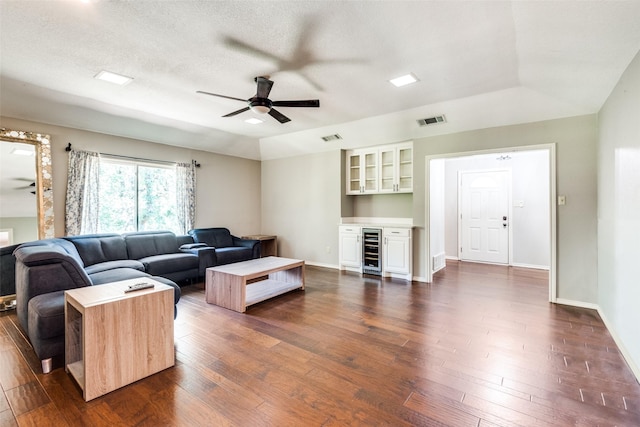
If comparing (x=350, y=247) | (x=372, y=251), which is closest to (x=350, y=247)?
(x=350, y=247)

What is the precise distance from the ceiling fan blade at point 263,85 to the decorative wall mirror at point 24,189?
10.9 ft

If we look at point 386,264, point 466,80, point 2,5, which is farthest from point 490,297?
point 2,5

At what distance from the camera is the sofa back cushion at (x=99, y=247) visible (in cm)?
417

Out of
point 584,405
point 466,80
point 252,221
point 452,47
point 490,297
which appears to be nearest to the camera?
point 584,405

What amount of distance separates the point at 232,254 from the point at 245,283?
2014 mm

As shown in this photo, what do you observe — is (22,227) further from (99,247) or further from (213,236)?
(213,236)

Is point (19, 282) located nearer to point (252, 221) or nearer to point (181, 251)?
point (181, 251)

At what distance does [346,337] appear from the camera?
2.81 metres

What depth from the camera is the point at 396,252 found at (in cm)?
514

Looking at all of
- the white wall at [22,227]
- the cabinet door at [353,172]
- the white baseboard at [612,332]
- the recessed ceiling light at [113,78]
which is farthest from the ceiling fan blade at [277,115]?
the white baseboard at [612,332]

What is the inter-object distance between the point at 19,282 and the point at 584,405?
4587 millimetres

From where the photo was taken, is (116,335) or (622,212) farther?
(622,212)

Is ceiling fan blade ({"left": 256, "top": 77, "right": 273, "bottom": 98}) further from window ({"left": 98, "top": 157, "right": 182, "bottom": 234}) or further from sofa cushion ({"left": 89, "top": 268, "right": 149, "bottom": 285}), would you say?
window ({"left": 98, "top": 157, "right": 182, "bottom": 234})

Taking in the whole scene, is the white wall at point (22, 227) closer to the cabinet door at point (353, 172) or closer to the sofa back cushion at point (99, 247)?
the sofa back cushion at point (99, 247)
